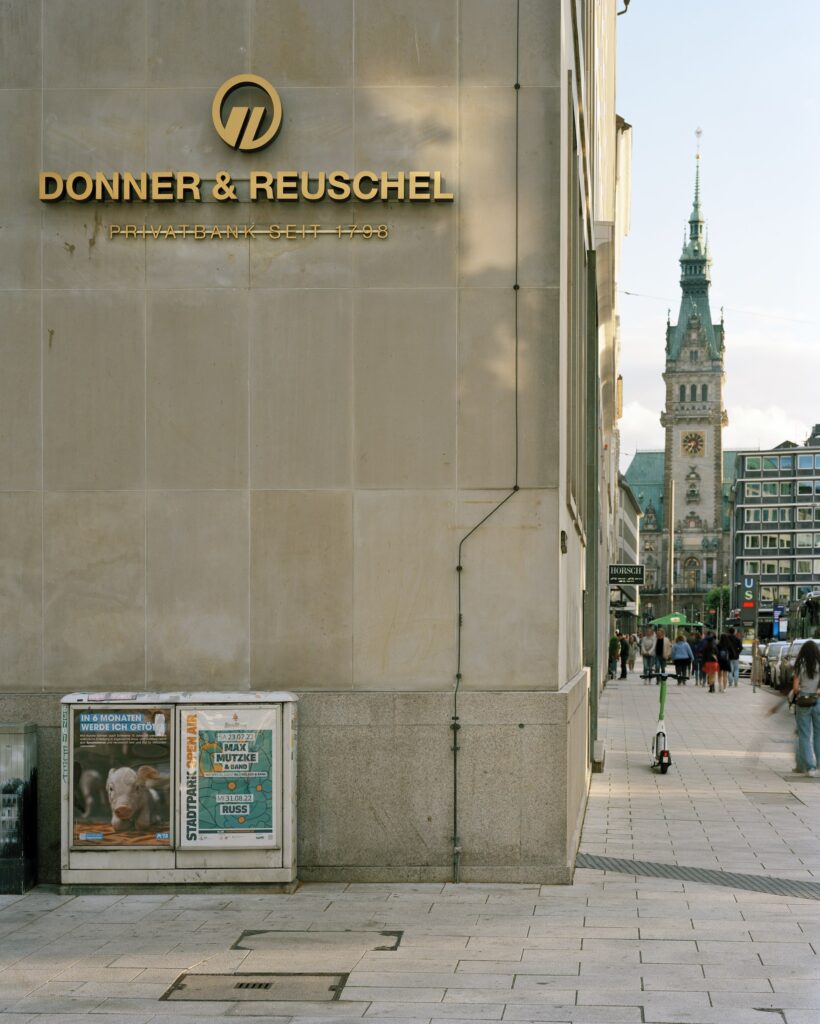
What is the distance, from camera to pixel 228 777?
10844 millimetres

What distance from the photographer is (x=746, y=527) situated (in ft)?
570

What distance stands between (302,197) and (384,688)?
3.66 meters

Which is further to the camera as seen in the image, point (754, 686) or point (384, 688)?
point (754, 686)

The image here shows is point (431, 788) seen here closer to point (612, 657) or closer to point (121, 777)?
point (121, 777)

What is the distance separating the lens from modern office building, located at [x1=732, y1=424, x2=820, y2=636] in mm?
167875

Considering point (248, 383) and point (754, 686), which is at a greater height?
point (248, 383)

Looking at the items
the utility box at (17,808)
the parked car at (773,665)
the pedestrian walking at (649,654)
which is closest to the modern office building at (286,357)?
the utility box at (17,808)

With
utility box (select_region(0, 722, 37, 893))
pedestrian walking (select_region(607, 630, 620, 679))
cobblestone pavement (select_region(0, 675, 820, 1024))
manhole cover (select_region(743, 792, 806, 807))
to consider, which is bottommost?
pedestrian walking (select_region(607, 630, 620, 679))

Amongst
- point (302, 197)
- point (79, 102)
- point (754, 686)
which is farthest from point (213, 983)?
point (754, 686)

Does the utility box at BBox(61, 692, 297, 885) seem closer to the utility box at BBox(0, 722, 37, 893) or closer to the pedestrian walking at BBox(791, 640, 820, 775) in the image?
the utility box at BBox(0, 722, 37, 893)

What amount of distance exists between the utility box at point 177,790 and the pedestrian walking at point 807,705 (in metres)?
9.81

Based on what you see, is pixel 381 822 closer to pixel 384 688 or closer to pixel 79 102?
pixel 384 688

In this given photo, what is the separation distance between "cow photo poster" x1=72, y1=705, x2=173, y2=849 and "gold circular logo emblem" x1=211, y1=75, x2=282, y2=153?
4190 mm

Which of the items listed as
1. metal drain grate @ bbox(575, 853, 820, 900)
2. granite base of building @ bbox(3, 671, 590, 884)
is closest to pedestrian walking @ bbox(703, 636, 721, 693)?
metal drain grate @ bbox(575, 853, 820, 900)
